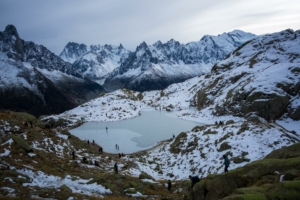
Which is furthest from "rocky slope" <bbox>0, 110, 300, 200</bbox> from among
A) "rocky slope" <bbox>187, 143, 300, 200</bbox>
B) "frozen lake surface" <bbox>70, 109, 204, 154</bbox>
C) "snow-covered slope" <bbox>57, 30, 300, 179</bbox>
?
"frozen lake surface" <bbox>70, 109, 204, 154</bbox>

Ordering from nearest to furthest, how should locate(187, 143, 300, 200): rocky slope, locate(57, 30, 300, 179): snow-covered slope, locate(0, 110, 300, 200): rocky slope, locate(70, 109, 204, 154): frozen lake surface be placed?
locate(187, 143, 300, 200): rocky slope, locate(0, 110, 300, 200): rocky slope, locate(57, 30, 300, 179): snow-covered slope, locate(70, 109, 204, 154): frozen lake surface

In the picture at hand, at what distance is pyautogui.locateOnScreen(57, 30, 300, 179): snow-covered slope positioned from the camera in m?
32.6

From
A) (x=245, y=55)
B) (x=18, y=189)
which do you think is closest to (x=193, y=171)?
(x=18, y=189)

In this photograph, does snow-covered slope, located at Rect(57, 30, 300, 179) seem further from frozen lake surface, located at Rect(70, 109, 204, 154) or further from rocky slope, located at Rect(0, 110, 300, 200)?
frozen lake surface, located at Rect(70, 109, 204, 154)

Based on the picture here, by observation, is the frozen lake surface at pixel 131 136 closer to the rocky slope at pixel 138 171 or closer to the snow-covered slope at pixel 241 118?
the snow-covered slope at pixel 241 118

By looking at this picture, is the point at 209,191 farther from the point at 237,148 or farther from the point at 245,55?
the point at 245,55

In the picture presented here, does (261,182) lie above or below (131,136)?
above

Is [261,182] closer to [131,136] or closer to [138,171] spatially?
[138,171]

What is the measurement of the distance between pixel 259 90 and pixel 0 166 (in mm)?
70137

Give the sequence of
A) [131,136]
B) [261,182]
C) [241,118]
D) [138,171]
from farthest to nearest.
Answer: [131,136]
[241,118]
[138,171]
[261,182]

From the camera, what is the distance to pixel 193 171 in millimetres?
33219

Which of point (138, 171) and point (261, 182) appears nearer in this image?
point (261, 182)

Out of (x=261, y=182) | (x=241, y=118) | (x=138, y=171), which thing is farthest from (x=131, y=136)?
(x=261, y=182)

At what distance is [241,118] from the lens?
6669 centimetres
